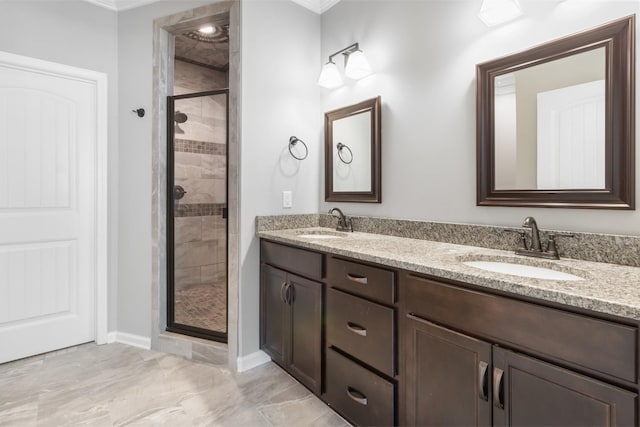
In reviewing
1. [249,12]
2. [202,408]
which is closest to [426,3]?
[249,12]

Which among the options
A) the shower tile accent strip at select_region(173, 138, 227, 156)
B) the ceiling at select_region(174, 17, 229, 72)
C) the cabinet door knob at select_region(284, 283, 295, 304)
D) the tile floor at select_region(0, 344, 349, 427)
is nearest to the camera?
the tile floor at select_region(0, 344, 349, 427)

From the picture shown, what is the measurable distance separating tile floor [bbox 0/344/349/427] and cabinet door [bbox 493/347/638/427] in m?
0.96

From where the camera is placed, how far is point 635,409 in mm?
797

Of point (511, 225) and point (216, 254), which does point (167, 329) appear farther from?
point (511, 225)

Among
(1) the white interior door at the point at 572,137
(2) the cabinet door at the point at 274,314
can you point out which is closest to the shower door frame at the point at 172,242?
(2) the cabinet door at the point at 274,314

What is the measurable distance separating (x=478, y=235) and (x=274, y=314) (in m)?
1.32

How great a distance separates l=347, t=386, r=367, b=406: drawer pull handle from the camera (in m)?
1.54

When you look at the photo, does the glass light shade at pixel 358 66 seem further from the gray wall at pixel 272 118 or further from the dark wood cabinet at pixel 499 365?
the dark wood cabinet at pixel 499 365

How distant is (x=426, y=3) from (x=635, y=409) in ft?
6.66

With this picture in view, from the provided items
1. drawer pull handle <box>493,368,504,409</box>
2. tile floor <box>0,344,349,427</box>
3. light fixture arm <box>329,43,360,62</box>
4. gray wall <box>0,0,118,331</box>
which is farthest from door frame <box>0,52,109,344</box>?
drawer pull handle <box>493,368,504,409</box>

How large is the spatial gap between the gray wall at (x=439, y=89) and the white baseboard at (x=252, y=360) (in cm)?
120

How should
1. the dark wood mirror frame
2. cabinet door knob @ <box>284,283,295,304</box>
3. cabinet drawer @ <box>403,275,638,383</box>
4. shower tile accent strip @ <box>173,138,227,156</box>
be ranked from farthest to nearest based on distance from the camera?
shower tile accent strip @ <box>173,138,227,156</box> < cabinet door knob @ <box>284,283,295,304</box> < the dark wood mirror frame < cabinet drawer @ <box>403,275,638,383</box>

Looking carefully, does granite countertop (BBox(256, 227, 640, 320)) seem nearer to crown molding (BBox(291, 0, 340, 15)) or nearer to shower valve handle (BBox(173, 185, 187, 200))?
shower valve handle (BBox(173, 185, 187, 200))

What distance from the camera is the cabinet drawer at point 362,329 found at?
1.41 metres
